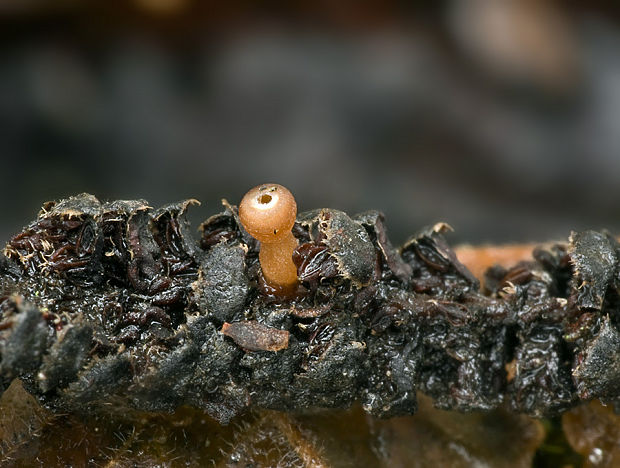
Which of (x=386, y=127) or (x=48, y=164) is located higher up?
(x=386, y=127)

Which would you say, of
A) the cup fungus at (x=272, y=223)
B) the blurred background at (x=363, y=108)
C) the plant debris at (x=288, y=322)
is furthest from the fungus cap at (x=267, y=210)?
the blurred background at (x=363, y=108)

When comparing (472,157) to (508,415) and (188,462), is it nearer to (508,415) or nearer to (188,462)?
(508,415)

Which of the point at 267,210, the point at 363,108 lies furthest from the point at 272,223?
the point at 363,108

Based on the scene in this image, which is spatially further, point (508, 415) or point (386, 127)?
point (386, 127)

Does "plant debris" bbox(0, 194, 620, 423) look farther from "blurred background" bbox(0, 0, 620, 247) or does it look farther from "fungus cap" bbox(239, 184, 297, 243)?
"blurred background" bbox(0, 0, 620, 247)

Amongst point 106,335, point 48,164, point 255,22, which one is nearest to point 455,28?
point 255,22
